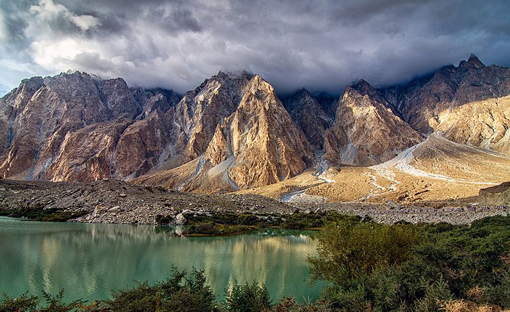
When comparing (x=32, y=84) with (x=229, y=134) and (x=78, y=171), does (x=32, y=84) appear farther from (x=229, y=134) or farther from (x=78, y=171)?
(x=229, y=134)

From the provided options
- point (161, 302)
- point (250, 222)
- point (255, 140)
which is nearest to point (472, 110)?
point (255, 140)

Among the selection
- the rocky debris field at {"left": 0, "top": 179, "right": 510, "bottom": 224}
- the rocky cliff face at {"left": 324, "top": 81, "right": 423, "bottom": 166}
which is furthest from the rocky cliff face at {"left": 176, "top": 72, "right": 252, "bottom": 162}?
the rocky debris field at {"left": 0, "top": 179, "right": 510, "bottom": 224}

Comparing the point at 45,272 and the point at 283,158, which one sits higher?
the point at 283,158

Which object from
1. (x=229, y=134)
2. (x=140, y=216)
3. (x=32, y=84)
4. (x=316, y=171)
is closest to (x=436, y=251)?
(x=140, y=216)

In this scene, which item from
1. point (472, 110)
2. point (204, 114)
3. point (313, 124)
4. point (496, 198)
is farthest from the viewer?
point (313, 124)

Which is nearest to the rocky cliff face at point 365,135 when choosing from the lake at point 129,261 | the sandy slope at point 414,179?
the sandy slope at point 414,179

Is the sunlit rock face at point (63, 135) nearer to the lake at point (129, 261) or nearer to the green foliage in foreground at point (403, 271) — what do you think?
the lake at point (129, 261)

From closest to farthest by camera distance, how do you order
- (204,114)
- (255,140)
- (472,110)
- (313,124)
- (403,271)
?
(403,271), (255,140), (472,110), (204,114), (313,124)

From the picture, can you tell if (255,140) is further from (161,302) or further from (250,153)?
(161,302)
